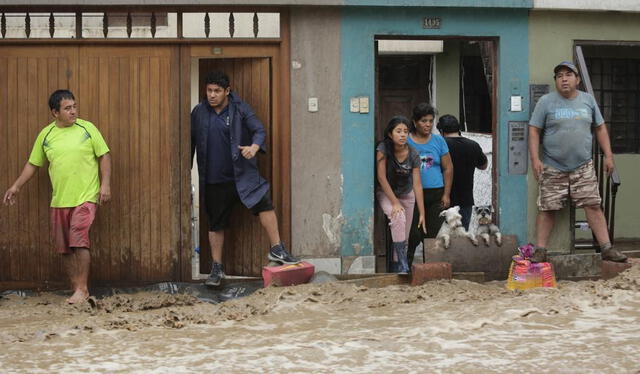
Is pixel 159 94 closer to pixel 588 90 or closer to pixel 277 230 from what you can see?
pixel 277 230

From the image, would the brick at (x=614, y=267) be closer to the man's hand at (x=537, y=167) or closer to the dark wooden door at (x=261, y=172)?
the man's hand at (x=537, y=167)

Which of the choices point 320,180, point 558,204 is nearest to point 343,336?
point 320,180

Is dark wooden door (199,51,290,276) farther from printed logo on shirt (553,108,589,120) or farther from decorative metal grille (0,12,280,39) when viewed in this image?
printed logo on shirt (553,108,589,120)

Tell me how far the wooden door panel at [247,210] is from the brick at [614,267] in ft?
9.98

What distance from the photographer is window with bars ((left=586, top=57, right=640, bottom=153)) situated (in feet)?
46.6

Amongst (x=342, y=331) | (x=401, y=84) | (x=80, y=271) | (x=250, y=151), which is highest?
(x=401, y=84)

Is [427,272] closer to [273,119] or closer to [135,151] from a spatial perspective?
[273,119]

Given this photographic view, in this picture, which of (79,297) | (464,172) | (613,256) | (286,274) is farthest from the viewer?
(464,172)

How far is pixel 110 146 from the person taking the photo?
999cm

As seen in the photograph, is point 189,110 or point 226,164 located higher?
point 189,110

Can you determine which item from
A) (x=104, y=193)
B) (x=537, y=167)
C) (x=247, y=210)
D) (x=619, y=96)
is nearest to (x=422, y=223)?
(x=537, y=167)

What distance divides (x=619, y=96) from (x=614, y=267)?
17.0ft

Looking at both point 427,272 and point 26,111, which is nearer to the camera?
point 427,272

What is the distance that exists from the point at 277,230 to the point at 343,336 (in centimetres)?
212
